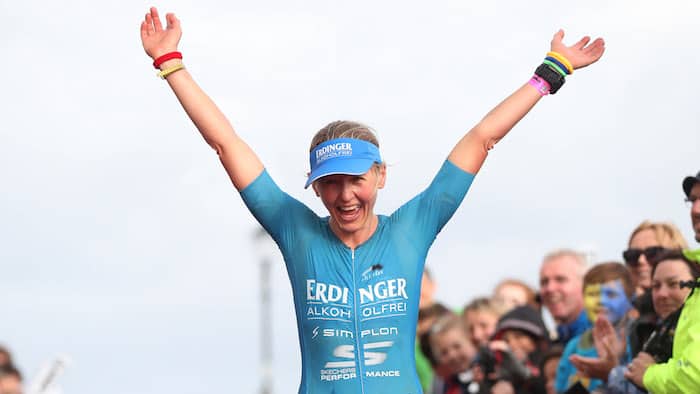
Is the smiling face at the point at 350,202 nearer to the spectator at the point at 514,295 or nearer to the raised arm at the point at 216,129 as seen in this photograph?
the raised arm at the point at 216,129

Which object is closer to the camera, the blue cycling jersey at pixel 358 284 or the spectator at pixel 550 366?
the blue cycling jersey at pixel 358 284

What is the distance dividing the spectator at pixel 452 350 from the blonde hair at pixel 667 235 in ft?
9.73

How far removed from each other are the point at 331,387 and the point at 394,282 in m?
0.58

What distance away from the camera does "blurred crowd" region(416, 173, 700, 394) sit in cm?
791

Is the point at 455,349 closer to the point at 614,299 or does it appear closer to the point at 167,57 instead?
the point at 614,299

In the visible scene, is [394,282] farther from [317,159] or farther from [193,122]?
[193,122]

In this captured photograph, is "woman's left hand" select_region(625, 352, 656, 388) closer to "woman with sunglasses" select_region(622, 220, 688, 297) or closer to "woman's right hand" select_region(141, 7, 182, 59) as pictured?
"woman with sunglasses" select_region(622, 220, 688, 297)

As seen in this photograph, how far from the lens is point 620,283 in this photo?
10.4 meters

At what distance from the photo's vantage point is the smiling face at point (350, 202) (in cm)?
642

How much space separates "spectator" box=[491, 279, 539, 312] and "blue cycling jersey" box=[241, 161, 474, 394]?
6.22 meters

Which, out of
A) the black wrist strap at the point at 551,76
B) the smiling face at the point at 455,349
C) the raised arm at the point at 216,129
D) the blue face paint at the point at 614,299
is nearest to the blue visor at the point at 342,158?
the raised arm at the point at 216,129

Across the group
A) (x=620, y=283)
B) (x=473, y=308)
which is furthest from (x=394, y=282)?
(x=473, y=308)

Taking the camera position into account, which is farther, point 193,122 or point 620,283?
point 620,283

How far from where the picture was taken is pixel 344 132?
6.65 m
